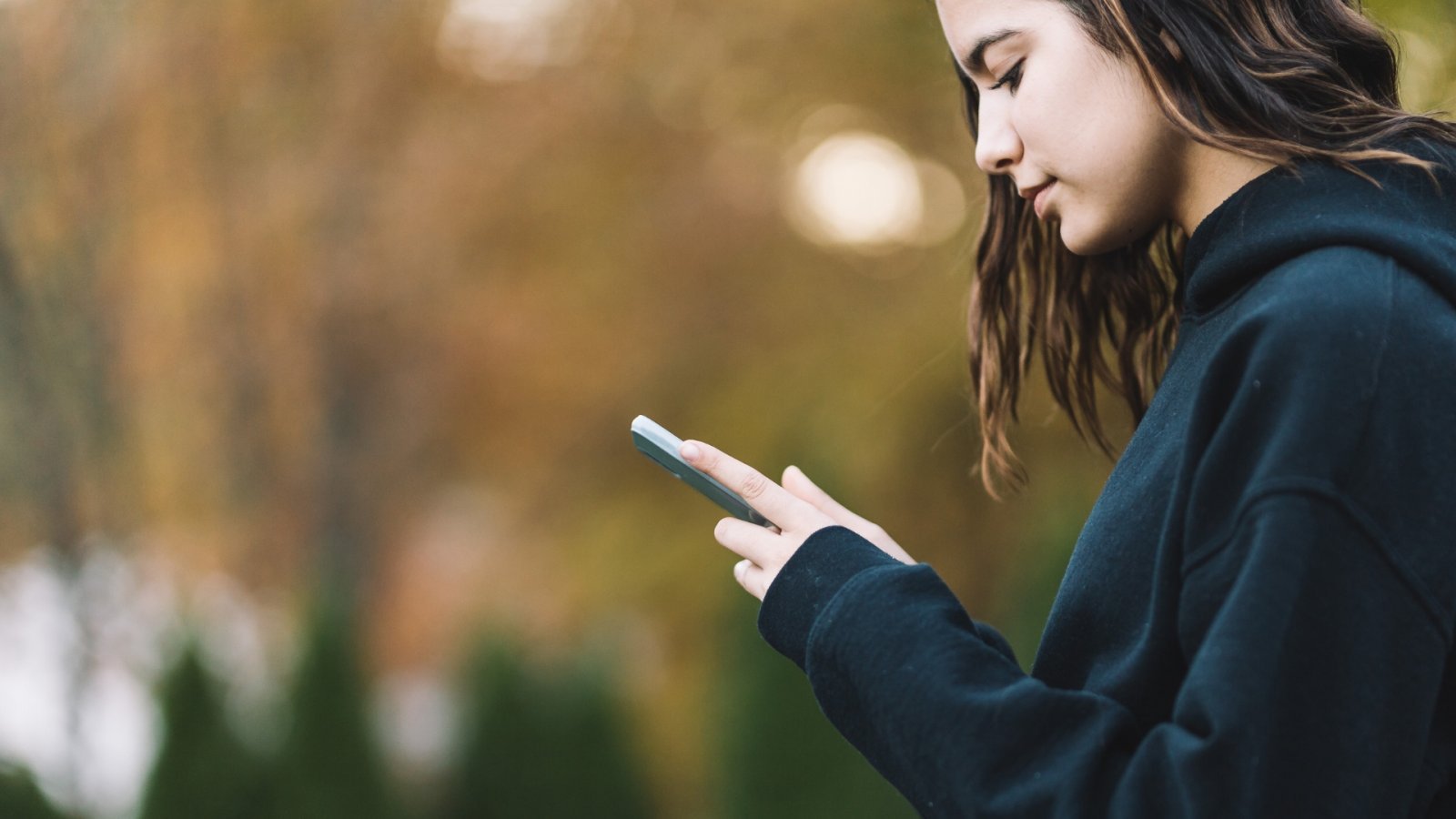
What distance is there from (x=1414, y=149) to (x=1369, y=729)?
1.61 ft

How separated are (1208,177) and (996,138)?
0.19 metres

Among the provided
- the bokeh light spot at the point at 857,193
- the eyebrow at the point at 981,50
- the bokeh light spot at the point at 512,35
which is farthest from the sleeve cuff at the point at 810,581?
the bokeh light spot at the point at 512,35

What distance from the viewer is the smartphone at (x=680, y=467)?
51.1 inches

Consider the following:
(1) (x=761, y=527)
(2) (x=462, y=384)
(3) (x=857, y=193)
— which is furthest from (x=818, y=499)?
(2) (x=462, y=384)

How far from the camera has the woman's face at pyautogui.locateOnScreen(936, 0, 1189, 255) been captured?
1181 mm

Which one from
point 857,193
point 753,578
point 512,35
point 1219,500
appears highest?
point 512,35

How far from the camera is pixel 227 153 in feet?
25.7

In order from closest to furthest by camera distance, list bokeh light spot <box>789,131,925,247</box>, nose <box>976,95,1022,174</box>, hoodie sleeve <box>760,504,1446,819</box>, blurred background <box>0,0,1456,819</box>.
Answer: hoodie sleeve <box>760,504,1446,819</box>
nose <box>976,95,1022,174</box>
blurred background <box>0,0,1456,819</box>
bokeh light spot <box>789,131,925,247</box>

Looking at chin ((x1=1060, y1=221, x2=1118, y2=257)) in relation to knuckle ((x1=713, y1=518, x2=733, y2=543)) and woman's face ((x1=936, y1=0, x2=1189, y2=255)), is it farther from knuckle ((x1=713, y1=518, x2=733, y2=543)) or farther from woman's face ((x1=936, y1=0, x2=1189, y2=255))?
knuckle ((x1=713, y1=518, x2=733, y2=543))

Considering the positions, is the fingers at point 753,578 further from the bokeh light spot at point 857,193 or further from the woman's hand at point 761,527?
the bokeh light spot at point 857,193

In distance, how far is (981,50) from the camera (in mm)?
1234

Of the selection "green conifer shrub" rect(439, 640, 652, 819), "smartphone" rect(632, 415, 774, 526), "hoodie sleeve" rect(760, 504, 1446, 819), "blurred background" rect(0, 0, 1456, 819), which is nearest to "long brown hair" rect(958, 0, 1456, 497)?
"hoodie sleeve" rect(760, 504, 1446, 819)

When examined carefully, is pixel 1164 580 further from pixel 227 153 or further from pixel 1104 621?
pixel 227 153

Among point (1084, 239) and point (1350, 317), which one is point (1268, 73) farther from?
point (1350, 317)
